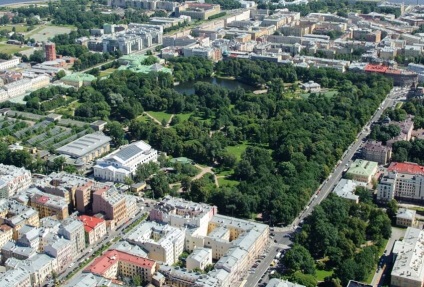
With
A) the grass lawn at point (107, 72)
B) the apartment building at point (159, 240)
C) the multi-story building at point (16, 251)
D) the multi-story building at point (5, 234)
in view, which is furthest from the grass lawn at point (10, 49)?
the apartment building at point (159, 240)

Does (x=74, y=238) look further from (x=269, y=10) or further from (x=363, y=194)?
(x=269, y=10)

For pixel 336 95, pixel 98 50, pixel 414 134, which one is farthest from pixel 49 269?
pixel 98 50

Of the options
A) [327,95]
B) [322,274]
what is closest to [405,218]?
[322,274]

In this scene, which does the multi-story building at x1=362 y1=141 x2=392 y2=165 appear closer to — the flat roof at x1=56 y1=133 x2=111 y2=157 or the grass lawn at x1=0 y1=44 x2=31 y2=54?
the flat roof at x1=56 y1=133 x2=111 y2=157

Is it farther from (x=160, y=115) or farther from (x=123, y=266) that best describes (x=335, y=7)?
(x=123, y=266)

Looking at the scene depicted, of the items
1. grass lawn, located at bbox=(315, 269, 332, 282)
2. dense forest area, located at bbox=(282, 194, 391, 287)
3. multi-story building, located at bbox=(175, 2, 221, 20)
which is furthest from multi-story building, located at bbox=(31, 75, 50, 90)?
grass lawn, located at bbox=(315, 269, 332, 282)

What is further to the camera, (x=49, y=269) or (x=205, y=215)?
(x=205, y=215)
